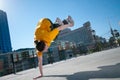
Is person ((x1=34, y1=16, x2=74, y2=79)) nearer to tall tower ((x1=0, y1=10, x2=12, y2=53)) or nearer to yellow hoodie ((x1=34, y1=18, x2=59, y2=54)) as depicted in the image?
yellow hoodie ((x1=34, y1=18, x2=59, y2=54))

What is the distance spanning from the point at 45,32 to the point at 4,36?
1721 inches

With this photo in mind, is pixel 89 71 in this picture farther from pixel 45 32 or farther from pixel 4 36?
pixel 4 36


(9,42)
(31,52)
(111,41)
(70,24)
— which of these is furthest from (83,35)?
(70,24)

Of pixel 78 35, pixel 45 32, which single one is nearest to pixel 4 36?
pixel 78 35

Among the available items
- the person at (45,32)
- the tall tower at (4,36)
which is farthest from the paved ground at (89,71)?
the tall tower at (4,36)

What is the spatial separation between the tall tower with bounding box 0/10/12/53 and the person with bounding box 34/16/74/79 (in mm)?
38626

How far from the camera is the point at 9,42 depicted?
1764 inches

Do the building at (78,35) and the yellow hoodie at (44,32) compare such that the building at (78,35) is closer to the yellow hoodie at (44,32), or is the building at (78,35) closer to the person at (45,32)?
the person at (45,32)

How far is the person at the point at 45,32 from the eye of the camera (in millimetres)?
2758

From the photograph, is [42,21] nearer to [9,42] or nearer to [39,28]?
[39,28]

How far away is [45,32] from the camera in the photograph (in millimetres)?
2910

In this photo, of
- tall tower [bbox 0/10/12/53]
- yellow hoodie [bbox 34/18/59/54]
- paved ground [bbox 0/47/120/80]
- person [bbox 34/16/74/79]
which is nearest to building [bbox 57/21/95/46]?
tall tower [bbox 0/10/12/53]

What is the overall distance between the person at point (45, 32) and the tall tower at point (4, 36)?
127 feet

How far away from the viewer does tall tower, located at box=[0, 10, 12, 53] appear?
4134 centimetres
